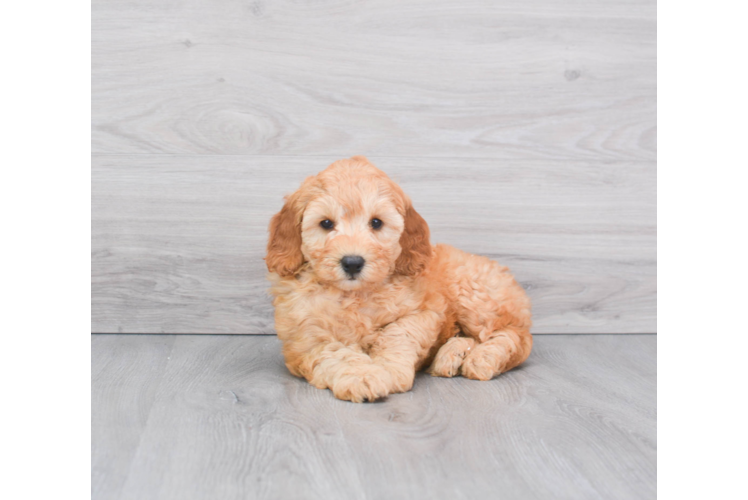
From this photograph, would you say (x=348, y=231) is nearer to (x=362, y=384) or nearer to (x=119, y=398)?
(x=362, y=384)

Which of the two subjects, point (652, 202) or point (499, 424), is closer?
point (499, 424)

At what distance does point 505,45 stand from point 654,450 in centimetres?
126

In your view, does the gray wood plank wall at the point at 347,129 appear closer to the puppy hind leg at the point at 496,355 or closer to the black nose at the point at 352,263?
the puppy hind leg at the point at 496,355

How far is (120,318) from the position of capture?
2.01 meters

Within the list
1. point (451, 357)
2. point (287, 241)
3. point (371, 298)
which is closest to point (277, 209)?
point (287, 241)

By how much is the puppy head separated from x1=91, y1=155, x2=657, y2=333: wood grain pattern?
45cm

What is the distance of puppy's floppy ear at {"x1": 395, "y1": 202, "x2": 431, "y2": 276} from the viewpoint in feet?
5.08

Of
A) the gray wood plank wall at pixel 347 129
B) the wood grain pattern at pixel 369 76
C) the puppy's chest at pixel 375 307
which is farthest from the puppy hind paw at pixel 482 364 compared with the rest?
the wood grain pattern at pixel 369 76

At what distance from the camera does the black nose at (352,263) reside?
141cm

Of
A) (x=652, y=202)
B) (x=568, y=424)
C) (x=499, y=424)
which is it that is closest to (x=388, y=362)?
(x=499, y=424)

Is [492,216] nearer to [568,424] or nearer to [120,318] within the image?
[568,424]

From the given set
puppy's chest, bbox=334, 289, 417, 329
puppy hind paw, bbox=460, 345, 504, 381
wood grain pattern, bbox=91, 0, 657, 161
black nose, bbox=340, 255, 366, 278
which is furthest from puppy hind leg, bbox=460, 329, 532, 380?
wood grain pattern, bbox=91, 0, 657, 161

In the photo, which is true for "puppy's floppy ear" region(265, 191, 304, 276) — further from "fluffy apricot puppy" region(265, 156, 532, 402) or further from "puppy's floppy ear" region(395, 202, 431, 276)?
"puppy's floppy ear" region(395, 202, 431, 276)

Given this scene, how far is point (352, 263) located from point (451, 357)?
1.23 ft
